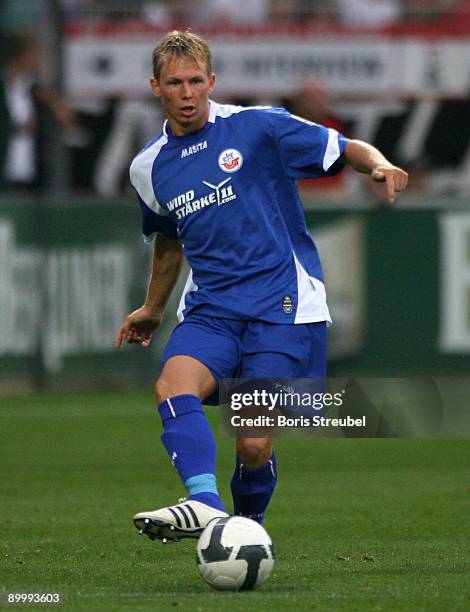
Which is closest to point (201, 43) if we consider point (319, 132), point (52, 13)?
point (319, 132)

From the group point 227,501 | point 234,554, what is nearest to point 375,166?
point 234,554

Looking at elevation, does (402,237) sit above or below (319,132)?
below

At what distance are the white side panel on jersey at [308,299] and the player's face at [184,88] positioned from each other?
0.70 m

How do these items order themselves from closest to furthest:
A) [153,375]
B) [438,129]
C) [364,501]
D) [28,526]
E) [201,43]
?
[201,43] → [28,526] → [364,501] → [153,375] → [438,129]

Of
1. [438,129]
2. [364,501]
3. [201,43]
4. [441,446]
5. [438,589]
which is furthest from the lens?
[438,129]

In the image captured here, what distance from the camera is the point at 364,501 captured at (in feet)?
27.9

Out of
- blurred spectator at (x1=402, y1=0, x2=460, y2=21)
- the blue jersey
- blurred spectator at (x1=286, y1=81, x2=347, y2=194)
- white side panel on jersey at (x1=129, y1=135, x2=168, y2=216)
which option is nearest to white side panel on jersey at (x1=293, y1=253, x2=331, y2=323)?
the blue jersey

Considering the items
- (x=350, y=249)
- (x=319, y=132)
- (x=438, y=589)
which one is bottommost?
(x=350, y=249)

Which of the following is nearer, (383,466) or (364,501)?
(364,501)

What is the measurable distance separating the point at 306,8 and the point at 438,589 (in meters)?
11.3

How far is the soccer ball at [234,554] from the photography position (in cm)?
538

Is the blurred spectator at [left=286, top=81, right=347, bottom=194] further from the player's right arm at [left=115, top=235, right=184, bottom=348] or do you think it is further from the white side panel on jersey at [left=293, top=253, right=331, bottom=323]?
the white side panel on jersey at [left=293, top=253, right=331, bottom=323]

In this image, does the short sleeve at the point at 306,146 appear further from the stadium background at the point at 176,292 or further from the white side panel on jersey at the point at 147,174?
the stadium background at the point at 176,292

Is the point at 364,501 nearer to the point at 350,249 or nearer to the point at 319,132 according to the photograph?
the point at 319,132
